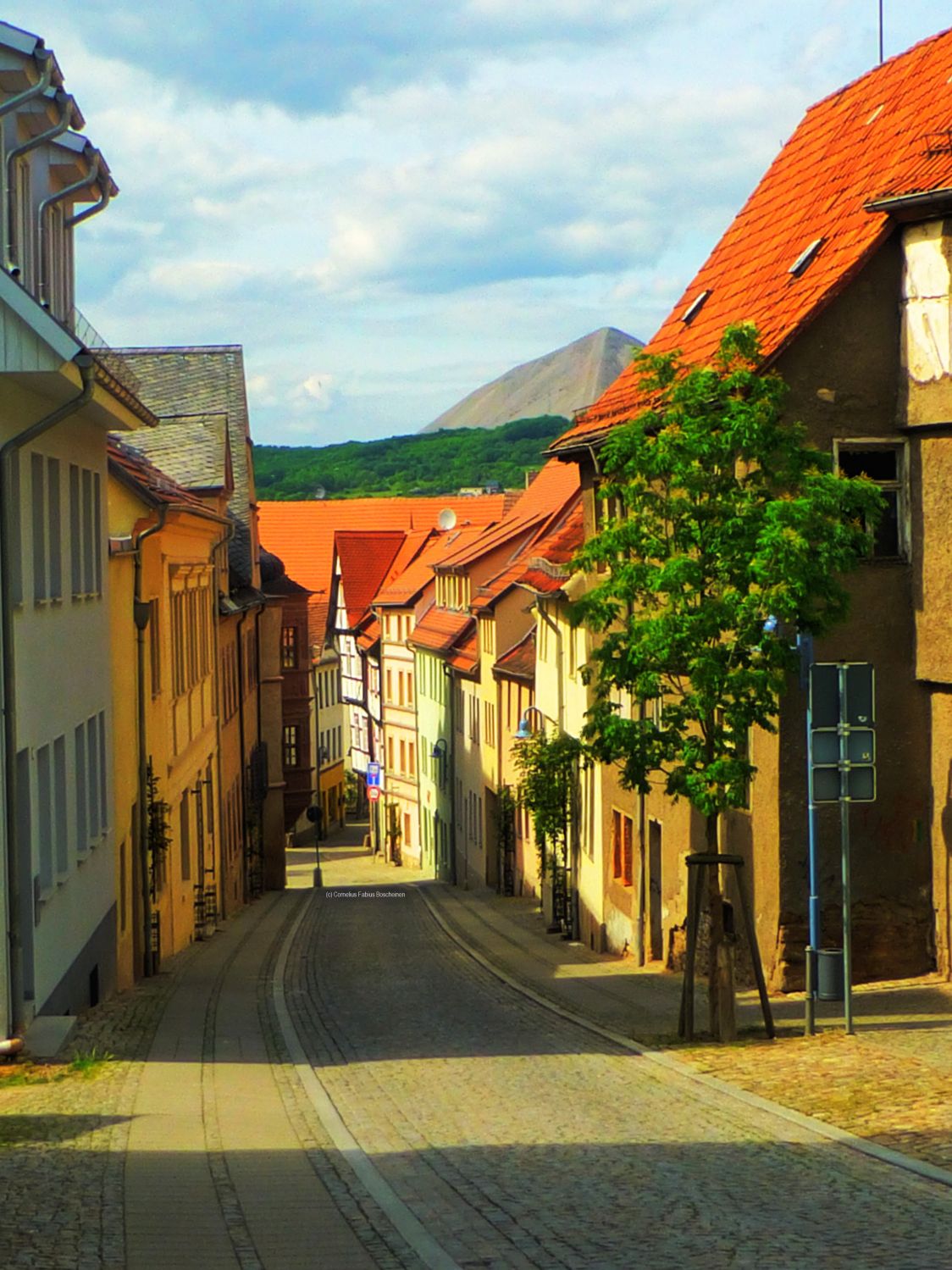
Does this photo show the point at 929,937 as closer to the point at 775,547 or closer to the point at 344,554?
the point at 775,547

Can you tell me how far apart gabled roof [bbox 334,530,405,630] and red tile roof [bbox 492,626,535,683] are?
46432 millimetres

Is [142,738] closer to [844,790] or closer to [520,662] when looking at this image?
[844,790]

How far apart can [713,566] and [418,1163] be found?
287 inches

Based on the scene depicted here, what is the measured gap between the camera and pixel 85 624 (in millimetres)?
21109

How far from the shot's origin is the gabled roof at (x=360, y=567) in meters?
92.1

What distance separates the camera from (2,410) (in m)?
15.8

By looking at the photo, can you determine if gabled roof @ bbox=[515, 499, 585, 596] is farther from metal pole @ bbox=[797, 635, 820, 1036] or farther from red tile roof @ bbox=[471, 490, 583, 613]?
metal pole @ bbox=[797, 635, 820, 1036]

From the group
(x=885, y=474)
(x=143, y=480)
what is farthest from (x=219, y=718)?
(x=885, y=474)

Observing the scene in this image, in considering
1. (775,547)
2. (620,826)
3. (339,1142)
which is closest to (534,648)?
(620,826)

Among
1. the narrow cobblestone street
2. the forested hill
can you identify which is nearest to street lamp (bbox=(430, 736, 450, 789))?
the narrow cobblestone street

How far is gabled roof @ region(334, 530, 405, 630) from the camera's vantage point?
92.1 meters

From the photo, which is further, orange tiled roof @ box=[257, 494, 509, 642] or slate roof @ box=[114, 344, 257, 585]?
orange tiled roof @ box=[257, 494, 509, 642]

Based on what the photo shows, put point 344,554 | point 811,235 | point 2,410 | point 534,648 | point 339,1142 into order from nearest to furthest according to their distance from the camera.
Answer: point 339,1142, point 2,410, point 811,235, point 534,648, point 344,554

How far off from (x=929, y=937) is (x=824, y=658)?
3.31 m
